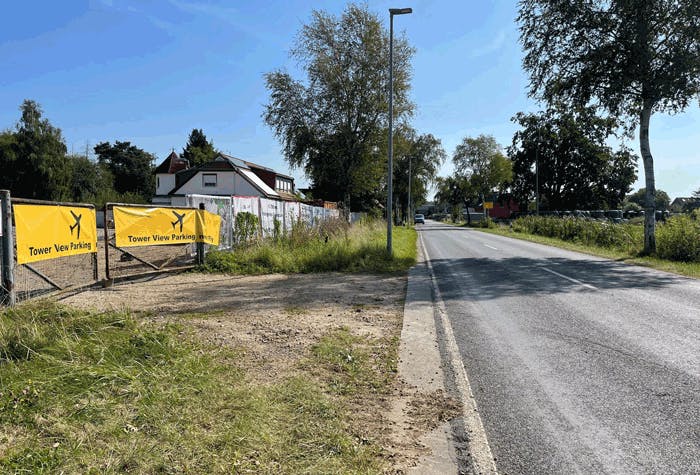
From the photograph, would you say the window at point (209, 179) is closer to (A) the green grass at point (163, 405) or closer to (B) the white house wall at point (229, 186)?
(B) the white house wall at point (229, 186)

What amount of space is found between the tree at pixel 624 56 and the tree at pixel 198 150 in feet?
254

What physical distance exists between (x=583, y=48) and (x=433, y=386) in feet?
62.1

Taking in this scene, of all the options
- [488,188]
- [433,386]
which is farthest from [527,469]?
[488,188]

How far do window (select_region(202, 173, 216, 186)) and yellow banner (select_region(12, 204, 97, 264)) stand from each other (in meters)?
44.4

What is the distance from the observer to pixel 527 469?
9.79ft

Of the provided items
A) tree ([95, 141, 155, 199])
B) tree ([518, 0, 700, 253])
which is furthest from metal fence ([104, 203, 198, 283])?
tree ([95, 141, 155, 199])

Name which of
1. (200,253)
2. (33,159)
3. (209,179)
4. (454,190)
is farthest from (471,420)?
(454,190)

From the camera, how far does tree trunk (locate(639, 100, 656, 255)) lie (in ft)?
60.8

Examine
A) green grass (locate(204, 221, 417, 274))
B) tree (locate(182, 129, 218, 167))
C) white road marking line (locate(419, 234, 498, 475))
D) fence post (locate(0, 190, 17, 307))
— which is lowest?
white road marking line (locate(419, 234, 498, 475))

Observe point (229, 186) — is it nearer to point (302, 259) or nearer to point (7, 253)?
point (302, 259)

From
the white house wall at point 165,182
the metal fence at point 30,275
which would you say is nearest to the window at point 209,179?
the white house wall at point 165,182

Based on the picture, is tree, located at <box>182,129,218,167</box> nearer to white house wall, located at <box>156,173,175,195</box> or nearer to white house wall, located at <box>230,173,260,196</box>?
white house wall, located at <box>156,173,175,195</box>

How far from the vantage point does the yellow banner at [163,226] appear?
33.0ft

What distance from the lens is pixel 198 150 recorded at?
88438 millimetres
